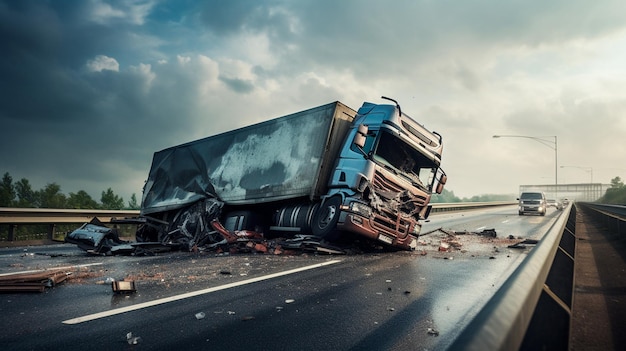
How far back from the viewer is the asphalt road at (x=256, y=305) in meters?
3.17

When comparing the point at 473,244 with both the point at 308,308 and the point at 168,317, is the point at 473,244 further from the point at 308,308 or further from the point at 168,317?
the point at 168,317

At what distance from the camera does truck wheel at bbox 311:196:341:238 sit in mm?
8250

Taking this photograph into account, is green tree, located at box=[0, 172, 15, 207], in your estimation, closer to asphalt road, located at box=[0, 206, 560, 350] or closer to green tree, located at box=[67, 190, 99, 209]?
green tree, located at box=[67, 190, 99, 209]

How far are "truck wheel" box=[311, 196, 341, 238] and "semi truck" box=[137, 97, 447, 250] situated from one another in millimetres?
22

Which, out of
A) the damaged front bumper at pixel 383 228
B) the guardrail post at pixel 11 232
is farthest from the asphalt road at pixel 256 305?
the guardrail post at pixel 11 232

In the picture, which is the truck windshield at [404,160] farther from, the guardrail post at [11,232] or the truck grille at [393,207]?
the guardrail post at [11,232]

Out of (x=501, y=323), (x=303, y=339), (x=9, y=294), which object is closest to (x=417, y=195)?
(x=303, y=339)

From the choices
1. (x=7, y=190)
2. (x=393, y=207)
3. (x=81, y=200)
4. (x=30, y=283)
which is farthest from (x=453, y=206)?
(x=7, y=190)

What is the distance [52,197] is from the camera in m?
74.7

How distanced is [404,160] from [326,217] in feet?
7.87

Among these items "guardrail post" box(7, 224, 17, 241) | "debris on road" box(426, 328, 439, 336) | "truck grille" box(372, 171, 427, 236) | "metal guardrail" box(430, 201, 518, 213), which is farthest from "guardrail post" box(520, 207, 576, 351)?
"metal guardrail" box(430, 201, 518, 213)

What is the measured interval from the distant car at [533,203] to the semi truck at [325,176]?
2152 cm

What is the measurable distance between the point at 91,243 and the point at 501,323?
32.9ft

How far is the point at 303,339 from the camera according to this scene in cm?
319
